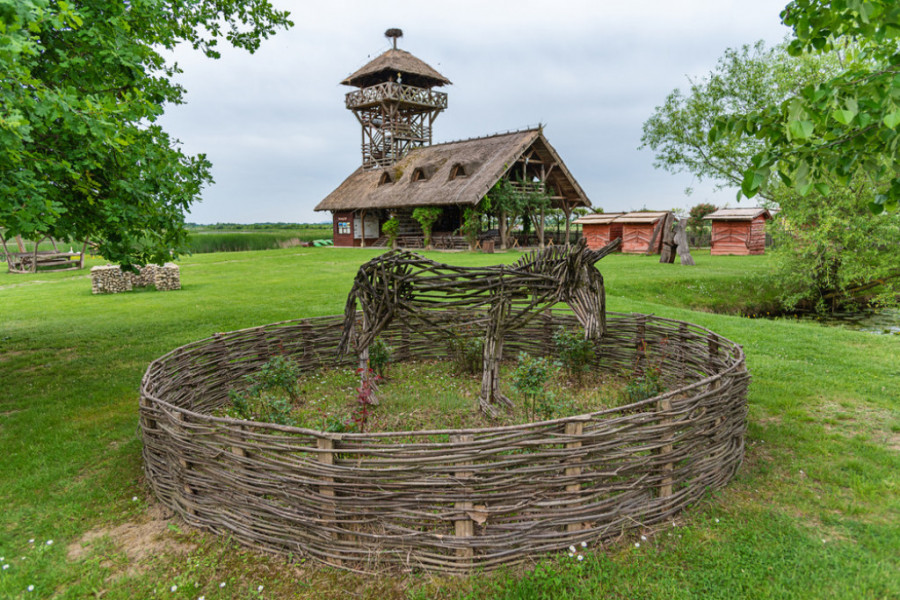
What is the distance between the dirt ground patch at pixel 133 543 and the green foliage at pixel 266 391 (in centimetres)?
153

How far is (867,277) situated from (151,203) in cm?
1767

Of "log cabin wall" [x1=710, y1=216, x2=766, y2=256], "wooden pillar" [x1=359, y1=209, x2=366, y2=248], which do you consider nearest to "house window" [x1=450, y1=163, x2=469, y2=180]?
"wooden pillar" [x1=359, y1=209, x2=366, y2=248]

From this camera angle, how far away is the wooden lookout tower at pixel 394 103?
111 feet

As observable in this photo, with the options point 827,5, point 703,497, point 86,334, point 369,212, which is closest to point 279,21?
point 86,334

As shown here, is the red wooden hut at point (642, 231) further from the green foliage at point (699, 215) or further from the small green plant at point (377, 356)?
the small green plant at point (377, 356)

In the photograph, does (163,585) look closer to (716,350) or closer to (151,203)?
(151,203)

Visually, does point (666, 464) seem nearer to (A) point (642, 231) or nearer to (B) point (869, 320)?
(B) point (869, 320)

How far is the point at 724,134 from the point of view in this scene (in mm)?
3850

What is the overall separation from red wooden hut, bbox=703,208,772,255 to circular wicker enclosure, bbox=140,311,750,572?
26.5m

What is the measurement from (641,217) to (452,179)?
10.6m

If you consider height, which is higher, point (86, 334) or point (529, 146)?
point (529, 146)

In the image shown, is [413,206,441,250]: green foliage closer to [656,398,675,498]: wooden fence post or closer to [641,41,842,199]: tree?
[641,41,842,199]: tree

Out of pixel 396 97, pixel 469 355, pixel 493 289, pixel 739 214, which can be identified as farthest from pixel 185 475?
pixel 396 97

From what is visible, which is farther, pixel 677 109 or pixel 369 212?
pixel 369 212
